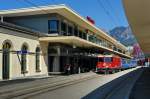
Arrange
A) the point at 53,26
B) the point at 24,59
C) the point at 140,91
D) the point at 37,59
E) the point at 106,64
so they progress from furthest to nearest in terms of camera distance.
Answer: the point at 106,64
the point at 53,26
the point at 37,59
the point at 24,59
the point at 140,91

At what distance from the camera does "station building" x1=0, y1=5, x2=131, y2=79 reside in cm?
4122

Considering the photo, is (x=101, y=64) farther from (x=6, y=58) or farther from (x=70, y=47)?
(x=6, y=58)

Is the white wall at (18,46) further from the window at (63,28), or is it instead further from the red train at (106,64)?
the red train at (106,64)

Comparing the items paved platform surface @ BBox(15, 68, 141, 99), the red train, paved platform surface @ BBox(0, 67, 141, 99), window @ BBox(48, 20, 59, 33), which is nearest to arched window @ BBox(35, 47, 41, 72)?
window @ BBox(48, 20, 59, 33)

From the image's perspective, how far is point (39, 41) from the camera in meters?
50.1

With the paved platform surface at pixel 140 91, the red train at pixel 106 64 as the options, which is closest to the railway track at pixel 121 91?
the paved platform surface at pixel 140 91

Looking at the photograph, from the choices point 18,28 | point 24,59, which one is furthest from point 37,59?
point 18,28

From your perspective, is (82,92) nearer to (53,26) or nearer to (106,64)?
(53,26)

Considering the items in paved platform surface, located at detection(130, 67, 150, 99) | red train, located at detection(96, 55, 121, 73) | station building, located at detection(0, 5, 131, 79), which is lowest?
paved platform surface, located at detection(130, 67, 150, 99)

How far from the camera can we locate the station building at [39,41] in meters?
41.2

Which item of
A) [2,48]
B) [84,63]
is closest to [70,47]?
[84,63]

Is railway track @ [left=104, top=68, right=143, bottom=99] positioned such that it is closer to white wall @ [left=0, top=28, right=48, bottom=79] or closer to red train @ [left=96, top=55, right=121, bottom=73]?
white wall @ [left=0, top=28, right=48, bottom=79]

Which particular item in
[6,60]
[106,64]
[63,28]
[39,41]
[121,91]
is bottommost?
[121,91]

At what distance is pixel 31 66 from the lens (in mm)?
46906
